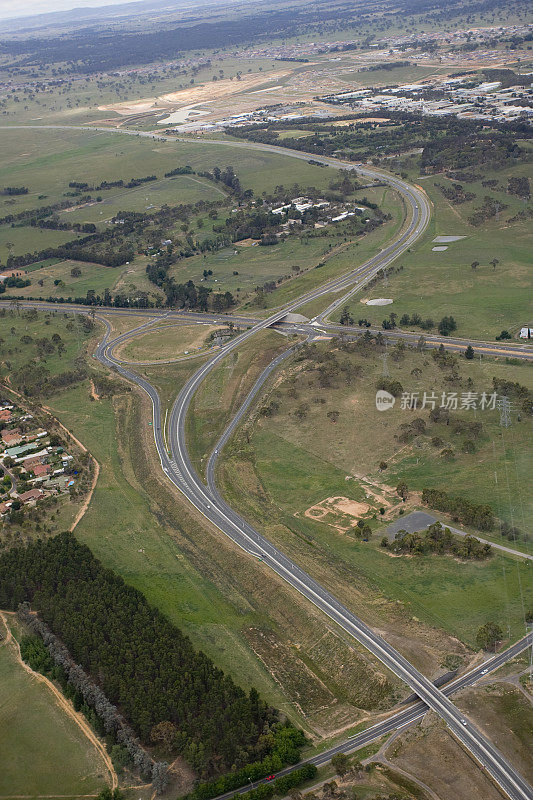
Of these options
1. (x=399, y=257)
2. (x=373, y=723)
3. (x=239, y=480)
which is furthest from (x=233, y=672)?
(x=399, y=257)

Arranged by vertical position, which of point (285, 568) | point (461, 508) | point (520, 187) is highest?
point (520, 187)

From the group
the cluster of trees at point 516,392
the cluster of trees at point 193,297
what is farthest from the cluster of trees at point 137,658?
the cluster of trees at point 193,297

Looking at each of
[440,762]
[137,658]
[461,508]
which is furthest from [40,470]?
[440,762]

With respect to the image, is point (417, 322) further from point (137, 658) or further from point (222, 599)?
point (137, 658)

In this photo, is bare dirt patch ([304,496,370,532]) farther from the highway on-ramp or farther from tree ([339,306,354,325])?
tree ([339,306,354,325])

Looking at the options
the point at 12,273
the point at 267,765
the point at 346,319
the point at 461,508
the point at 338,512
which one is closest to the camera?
the point at 267,765
